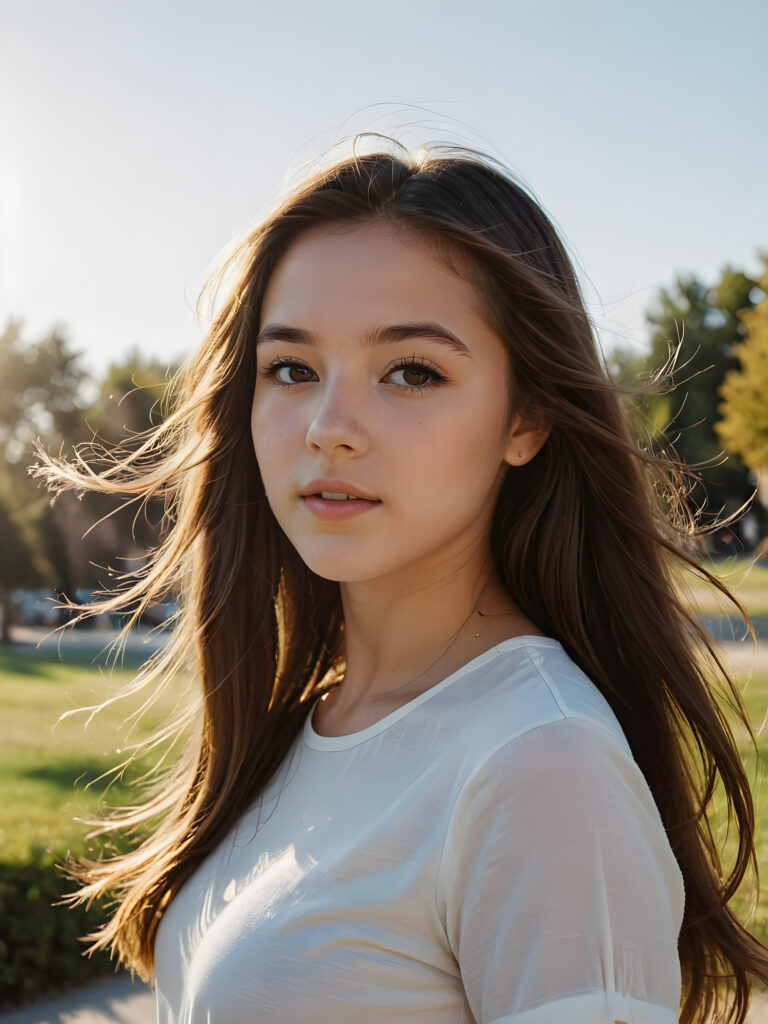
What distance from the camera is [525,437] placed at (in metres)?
1.94

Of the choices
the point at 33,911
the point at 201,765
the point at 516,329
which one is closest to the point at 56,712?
the point at 33,911

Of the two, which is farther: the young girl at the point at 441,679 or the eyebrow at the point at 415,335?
the eyebrow at the point at 415,335

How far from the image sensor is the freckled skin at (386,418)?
1726mm

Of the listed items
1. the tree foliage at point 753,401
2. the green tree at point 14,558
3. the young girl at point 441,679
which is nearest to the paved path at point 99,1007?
the young girl at point 441,679

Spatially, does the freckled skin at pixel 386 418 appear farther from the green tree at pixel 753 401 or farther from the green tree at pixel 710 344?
the green tree at pixel 710 344

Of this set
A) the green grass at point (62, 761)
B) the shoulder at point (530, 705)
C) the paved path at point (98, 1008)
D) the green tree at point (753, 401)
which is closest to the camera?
the shoulder at point (530, 705)

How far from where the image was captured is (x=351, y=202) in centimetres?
189

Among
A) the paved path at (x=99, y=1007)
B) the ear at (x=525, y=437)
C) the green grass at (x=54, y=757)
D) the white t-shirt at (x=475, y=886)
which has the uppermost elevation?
the ear at (x=525, y=437)

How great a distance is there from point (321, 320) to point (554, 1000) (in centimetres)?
113

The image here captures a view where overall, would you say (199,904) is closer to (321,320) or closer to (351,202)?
(321,320)

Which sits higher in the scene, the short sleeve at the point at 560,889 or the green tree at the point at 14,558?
the short sleeve at the point at 560,889

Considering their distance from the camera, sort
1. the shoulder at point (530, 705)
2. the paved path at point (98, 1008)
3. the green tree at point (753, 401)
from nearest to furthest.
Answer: the shoulder at point (530, 705)
the paved path at point (98, 1008)
the green tree at point (753, 401)

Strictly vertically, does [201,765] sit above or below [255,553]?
below

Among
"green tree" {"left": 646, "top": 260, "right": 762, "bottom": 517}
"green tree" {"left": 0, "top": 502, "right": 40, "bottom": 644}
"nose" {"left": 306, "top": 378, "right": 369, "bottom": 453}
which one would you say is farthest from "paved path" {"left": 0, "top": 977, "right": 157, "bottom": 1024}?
"green tree" {"left": 646, "top": 260, "right": 762, "bottom": 517}
